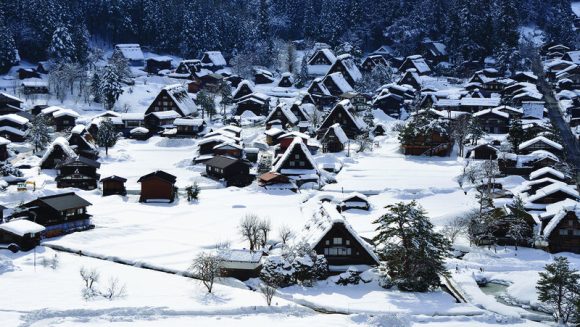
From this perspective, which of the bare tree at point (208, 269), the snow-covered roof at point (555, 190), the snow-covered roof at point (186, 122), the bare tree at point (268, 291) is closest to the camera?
the bare tree at point (268, 291)

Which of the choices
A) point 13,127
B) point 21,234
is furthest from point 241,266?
point 13,127

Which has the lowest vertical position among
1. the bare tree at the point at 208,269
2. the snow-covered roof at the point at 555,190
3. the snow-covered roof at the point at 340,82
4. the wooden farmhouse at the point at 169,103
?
the bare tree at the point at 208,269

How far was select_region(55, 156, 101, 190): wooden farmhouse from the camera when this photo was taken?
43781 mm

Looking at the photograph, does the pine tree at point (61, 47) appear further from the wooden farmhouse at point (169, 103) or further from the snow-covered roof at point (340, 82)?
the snow-covered roof at point (340, 82)

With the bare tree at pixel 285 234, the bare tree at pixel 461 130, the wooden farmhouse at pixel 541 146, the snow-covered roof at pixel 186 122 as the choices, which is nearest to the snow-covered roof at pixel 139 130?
the snow-covered roof at pixel 186 122

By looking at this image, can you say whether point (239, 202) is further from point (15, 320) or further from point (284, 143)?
point (15, 320)

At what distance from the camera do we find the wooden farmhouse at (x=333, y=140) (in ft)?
179

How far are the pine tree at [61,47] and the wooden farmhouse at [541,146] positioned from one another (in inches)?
2270

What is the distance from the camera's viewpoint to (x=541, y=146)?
49.8 m

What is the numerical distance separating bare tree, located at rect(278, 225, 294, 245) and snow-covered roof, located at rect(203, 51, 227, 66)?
6247cm

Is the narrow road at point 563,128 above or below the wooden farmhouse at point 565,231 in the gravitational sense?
above

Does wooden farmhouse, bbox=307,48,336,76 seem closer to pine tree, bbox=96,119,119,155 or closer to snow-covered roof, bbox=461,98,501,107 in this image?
snow-covered roof, bbox=461,98,501,107

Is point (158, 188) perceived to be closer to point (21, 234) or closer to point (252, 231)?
point (252, 231)

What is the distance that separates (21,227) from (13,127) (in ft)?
103
